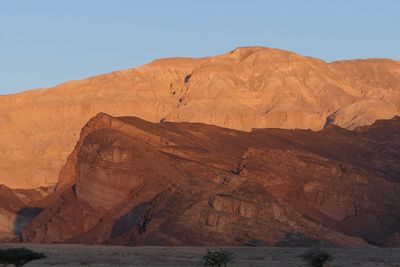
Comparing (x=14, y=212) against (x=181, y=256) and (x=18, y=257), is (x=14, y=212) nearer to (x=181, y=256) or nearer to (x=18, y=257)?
(x=181, y=256)

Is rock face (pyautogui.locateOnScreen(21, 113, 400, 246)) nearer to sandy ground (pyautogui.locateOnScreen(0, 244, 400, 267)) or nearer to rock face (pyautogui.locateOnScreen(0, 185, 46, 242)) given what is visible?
rock face (pyautogui.locateOnScreen(0, 185, 46, 242))

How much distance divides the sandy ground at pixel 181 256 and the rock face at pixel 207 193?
7.01 metres

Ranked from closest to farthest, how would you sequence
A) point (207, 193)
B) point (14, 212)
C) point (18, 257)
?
point (18, 257) → point (207, 193) → point (14, 212)

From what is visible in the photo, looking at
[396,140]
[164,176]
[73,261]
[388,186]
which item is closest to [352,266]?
[73,261]

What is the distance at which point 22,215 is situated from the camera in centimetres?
14312

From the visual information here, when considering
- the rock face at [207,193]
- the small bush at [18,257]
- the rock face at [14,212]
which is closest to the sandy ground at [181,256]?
the rock face at [207,193]

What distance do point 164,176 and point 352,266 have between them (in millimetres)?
45461

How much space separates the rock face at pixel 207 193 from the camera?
369 feet

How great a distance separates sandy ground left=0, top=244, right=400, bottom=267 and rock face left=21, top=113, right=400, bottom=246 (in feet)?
23.0

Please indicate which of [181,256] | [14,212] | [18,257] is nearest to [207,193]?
[181,256]

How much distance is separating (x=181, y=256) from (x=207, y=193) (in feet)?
67.7

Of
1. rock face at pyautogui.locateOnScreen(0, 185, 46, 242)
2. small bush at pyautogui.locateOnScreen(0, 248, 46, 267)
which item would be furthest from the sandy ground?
rock face at pyautogui.locateOnScreen(0, 185, 46, 242)

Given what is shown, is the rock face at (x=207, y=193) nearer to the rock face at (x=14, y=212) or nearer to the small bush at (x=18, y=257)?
the rock face at (x=14, y=212)

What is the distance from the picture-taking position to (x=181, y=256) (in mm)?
95812
